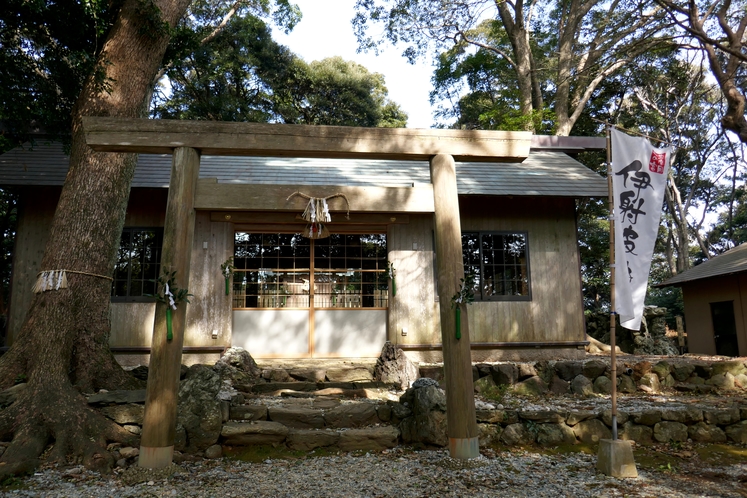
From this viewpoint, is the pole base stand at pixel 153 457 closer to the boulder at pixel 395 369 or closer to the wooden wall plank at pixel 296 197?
the wooden wall plank at pixel 296 197

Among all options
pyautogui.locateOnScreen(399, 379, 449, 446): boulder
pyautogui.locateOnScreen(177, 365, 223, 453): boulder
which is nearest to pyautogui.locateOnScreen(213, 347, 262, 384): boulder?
pyautogui.locateOnScreen(177, 365, 223, 453): boulder

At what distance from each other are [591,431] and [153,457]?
436 cm

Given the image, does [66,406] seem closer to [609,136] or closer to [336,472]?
[336,472]

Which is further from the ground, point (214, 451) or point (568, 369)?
point (568, 369)

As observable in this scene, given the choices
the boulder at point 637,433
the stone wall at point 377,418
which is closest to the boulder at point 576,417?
the stone wall at point 377,418

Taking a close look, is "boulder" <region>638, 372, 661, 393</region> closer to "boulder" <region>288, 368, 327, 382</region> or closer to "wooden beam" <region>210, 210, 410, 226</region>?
"wooden beam" <region>210, 210, 410, 226</region>

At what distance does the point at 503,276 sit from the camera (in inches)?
360

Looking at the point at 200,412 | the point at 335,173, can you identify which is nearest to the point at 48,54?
the point at 335,173

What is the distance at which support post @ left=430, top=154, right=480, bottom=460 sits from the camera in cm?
455

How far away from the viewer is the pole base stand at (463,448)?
4.51 meters

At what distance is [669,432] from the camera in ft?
18.3

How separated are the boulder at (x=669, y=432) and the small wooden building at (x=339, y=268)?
130 inches

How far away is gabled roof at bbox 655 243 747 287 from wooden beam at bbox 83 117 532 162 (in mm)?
9301

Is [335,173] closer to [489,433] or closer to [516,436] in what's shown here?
[489,433]
